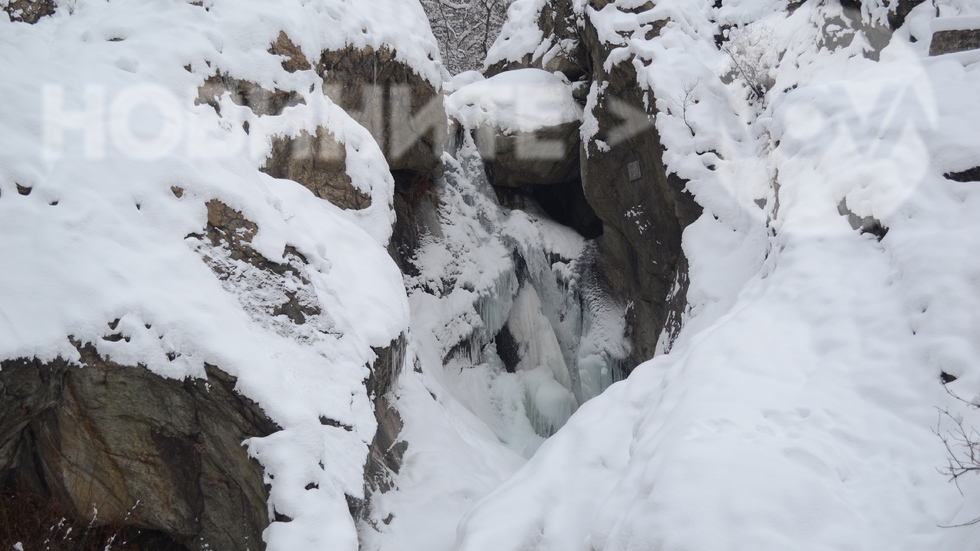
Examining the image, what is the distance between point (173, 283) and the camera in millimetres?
4031

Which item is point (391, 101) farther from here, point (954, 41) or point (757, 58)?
point (954, 41)

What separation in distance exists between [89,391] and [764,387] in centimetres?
380

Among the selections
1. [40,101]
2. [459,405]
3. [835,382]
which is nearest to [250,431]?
[40,101]

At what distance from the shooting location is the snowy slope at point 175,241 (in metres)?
3.75

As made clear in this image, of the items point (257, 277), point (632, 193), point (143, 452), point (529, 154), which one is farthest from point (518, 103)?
point (143, 452)

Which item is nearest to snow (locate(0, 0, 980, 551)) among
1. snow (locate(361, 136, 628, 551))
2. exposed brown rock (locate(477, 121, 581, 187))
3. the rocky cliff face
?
the rocky cliff face

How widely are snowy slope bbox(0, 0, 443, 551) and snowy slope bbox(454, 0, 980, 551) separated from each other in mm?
1159

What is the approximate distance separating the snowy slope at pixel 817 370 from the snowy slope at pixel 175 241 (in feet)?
3.80

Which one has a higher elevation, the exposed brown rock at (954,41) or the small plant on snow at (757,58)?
the exposed brown rock at (954,41)

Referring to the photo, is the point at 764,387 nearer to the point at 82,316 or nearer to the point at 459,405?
the point at 82,316

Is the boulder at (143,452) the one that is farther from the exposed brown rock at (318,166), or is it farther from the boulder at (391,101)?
the boulder at (391,101)

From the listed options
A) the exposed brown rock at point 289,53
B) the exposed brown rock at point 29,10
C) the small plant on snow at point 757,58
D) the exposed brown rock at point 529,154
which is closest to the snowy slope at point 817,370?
the small plant on snow at point 757,58

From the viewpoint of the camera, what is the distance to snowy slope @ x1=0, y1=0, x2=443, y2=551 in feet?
12.3

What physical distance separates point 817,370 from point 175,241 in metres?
3.95
